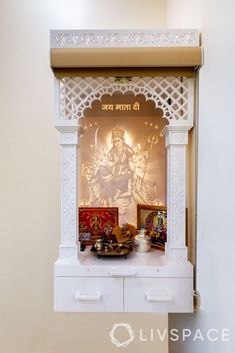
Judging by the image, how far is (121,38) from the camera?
3.73ft

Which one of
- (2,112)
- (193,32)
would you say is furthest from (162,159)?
(2,112)

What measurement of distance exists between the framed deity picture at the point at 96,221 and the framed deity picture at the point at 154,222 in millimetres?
174

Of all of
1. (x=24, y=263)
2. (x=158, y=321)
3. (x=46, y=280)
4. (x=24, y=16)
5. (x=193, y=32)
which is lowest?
(x=158, y=321)

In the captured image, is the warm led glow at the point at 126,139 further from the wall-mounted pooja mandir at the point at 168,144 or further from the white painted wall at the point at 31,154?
the white painted wall at the point at 31,154

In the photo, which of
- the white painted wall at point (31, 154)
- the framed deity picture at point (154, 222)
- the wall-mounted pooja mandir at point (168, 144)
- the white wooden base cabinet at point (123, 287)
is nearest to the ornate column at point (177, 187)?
the wall-mounted pooja mandir at point (168, 144)

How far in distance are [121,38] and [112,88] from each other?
0.77 ft

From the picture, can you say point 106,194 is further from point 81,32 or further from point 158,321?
point 158,321

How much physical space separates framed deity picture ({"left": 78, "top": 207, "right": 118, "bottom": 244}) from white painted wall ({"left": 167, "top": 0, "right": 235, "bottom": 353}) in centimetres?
63

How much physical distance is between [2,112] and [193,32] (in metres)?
1.57

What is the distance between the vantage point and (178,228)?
1.16m

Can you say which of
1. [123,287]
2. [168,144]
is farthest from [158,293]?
[168,144]

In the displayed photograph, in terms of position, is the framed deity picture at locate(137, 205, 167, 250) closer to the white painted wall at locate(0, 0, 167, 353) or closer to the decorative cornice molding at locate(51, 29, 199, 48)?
the white painted wall at locate(0, 0, 167, 353)

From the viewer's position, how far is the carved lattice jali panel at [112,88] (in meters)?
1.17

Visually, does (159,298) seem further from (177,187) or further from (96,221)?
(96,221)
